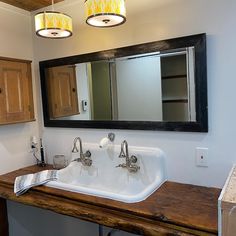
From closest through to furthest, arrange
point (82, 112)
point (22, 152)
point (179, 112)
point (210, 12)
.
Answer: point (210, 12) < point (179, 112) < point (82, 112) < point (22, 152)

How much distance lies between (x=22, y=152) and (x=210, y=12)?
179 centimetres

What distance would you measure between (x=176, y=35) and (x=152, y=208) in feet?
3.43

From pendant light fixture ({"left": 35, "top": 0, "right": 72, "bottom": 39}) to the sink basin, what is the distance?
2.82 feet

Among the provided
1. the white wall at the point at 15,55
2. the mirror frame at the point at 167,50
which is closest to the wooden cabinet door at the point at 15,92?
the white wall at the point at 15,55

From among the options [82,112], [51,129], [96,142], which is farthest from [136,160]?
[51,129]

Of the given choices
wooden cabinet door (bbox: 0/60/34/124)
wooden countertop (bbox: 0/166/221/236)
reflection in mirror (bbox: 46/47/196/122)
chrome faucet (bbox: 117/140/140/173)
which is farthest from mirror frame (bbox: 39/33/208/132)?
wooden countertop (bbox: 0/166/221/236)

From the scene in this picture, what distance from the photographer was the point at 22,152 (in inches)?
83.4

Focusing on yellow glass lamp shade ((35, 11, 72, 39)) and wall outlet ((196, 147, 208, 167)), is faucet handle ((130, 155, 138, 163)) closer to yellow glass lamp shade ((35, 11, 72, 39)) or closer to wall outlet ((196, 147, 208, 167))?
wall outlet ((196, 147, 208, 167))

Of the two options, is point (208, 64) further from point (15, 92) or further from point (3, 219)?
point (3, 219)

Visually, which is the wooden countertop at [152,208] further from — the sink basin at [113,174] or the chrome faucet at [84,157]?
the chrome faucet at [84,157]

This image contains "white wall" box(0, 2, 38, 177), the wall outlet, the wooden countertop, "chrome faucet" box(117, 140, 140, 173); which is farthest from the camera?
"white wall" box(0, 2, 38, 177)

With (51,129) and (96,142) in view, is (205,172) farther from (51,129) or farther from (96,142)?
(51,129)

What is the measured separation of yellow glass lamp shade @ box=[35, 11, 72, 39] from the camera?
1.50 meters

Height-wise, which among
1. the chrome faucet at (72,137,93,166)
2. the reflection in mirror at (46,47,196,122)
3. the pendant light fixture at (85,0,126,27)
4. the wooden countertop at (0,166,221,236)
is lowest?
the wooden countertop at (0,166,221,236)
